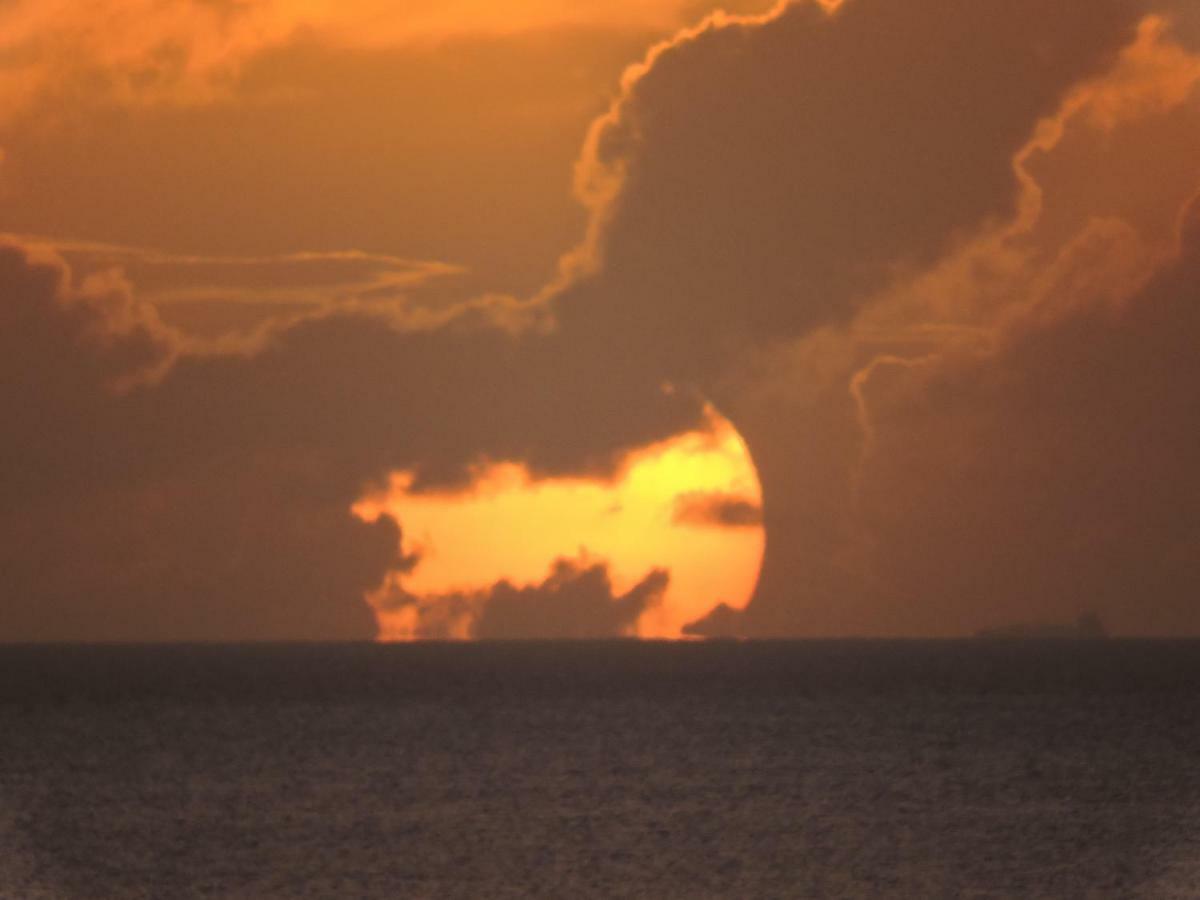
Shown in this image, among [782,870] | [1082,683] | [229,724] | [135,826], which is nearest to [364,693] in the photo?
[229,724]

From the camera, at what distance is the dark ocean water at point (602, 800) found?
28422mm

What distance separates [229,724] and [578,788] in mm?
36964

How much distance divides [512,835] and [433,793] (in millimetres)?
9330

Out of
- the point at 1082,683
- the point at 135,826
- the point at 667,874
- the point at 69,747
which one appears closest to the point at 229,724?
the point at 69,747

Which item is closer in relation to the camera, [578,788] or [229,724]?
[578,788]

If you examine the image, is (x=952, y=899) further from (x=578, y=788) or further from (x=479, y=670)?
(x=479, y=670)

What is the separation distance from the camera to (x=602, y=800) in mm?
40781

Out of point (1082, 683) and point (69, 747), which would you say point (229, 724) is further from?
point (1082, 683)

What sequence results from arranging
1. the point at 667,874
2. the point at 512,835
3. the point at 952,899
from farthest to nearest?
the point at 512,835
the point at 667,874
the point at 952,899

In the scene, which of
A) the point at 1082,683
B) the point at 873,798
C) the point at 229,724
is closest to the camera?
the point at 873,798

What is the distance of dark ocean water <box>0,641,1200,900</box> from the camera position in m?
28.4

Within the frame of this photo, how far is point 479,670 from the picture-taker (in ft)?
552

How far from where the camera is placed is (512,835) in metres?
33.9

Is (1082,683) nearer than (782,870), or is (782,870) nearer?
(782,870)
